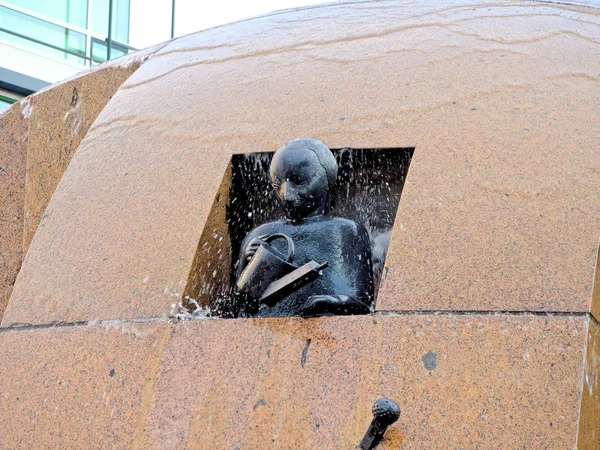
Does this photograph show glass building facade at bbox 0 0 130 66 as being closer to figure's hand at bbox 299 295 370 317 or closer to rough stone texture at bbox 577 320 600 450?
figure's hand at bbox 299 295 370 317

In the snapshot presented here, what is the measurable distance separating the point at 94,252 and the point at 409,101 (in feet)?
5.78

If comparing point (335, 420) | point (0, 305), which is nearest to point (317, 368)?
point (335, 420)

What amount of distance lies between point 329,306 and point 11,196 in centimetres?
337

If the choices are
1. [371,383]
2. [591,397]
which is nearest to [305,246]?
[371,383]

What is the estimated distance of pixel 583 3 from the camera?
5.95m

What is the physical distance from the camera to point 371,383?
3.45m

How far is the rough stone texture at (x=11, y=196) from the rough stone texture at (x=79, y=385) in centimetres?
188

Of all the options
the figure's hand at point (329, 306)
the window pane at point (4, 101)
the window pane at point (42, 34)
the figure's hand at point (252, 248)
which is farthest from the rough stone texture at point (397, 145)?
the window pane at point (42, 34)

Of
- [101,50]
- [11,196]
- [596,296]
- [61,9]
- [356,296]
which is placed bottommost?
[101,50]

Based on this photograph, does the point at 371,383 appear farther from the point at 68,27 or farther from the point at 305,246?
the point at 68,27

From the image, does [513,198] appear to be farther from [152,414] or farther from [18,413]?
[18,413]

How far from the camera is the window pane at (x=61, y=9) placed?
1399 centimetres

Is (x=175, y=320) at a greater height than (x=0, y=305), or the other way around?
(x=175, y=320)

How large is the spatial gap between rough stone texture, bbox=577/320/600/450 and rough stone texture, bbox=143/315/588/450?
41mm
